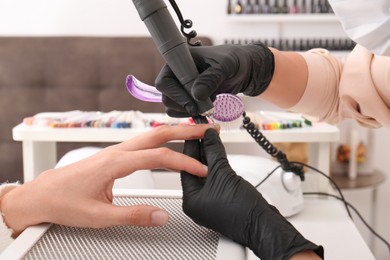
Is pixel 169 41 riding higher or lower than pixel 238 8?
higher

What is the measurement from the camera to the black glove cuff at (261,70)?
0.98 metres

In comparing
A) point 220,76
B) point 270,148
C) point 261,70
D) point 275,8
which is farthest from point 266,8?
point 220,76

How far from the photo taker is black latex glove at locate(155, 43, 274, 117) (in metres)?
0.78

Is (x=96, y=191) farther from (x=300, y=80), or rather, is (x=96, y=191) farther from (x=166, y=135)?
(x=300, y=80)

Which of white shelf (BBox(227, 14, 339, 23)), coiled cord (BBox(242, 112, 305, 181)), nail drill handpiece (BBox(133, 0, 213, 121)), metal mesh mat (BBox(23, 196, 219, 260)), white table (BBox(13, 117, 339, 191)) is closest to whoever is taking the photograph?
metal mesh mat (BBox(23, 196, 219, 260))

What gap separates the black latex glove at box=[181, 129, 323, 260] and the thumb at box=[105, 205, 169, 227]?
4 centimetres

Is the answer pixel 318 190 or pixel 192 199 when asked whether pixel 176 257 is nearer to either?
pixel 192 199

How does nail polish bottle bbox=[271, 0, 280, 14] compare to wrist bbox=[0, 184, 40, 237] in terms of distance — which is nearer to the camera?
wrist bbox=[0, 184, 40, 237]

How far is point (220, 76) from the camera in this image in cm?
83

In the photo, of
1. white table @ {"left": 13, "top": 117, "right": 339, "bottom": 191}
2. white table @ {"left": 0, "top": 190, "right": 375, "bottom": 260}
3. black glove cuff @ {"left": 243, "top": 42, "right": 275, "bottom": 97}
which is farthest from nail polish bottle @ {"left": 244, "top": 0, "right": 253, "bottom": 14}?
black glove cuff @ {"left": 243, "top": 42, "right": 275, "bottom": 97}

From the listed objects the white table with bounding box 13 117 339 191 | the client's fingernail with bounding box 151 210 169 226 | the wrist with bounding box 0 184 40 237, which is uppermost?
the client's fingernail with bounding box 151 210 169 226

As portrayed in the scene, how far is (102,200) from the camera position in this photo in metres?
0.72

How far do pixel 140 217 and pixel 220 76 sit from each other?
0.27 metres

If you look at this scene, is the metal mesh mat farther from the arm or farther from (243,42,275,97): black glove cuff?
(243,42,275,97): black glove cuff
